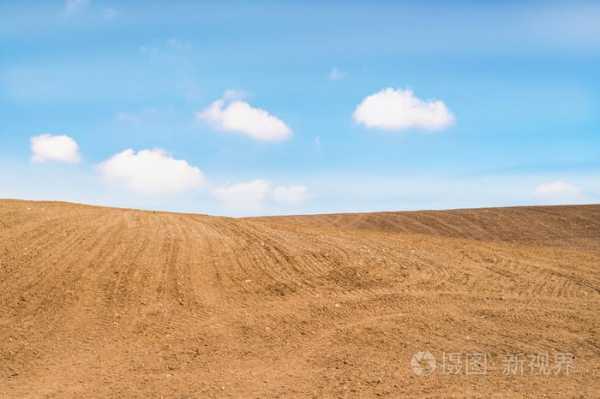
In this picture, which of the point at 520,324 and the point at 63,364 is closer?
the point at 63,364

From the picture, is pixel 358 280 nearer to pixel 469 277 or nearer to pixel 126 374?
pixel 469 277

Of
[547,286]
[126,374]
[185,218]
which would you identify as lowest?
[126,374]

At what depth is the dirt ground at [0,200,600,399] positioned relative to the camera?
7.97m

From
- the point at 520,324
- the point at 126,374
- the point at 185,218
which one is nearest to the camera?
the point at 126,374

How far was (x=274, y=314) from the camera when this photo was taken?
1071cm

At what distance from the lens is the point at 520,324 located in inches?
412

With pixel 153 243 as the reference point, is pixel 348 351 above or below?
below

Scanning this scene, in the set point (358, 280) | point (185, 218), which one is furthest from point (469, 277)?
point (185, 218)

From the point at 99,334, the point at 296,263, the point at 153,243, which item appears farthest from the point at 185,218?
the point at 99,334

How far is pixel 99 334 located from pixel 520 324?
7.73 m

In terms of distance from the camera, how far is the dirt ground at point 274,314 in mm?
7973

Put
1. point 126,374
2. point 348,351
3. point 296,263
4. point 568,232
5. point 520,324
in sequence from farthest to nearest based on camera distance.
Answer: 1. point 568,232
2. point 296,263
3. point 520,324
4. point 348,351
5. point 126,374

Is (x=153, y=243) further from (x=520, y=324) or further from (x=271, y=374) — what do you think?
(x=520, y=324)

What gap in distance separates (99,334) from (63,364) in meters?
1.12
